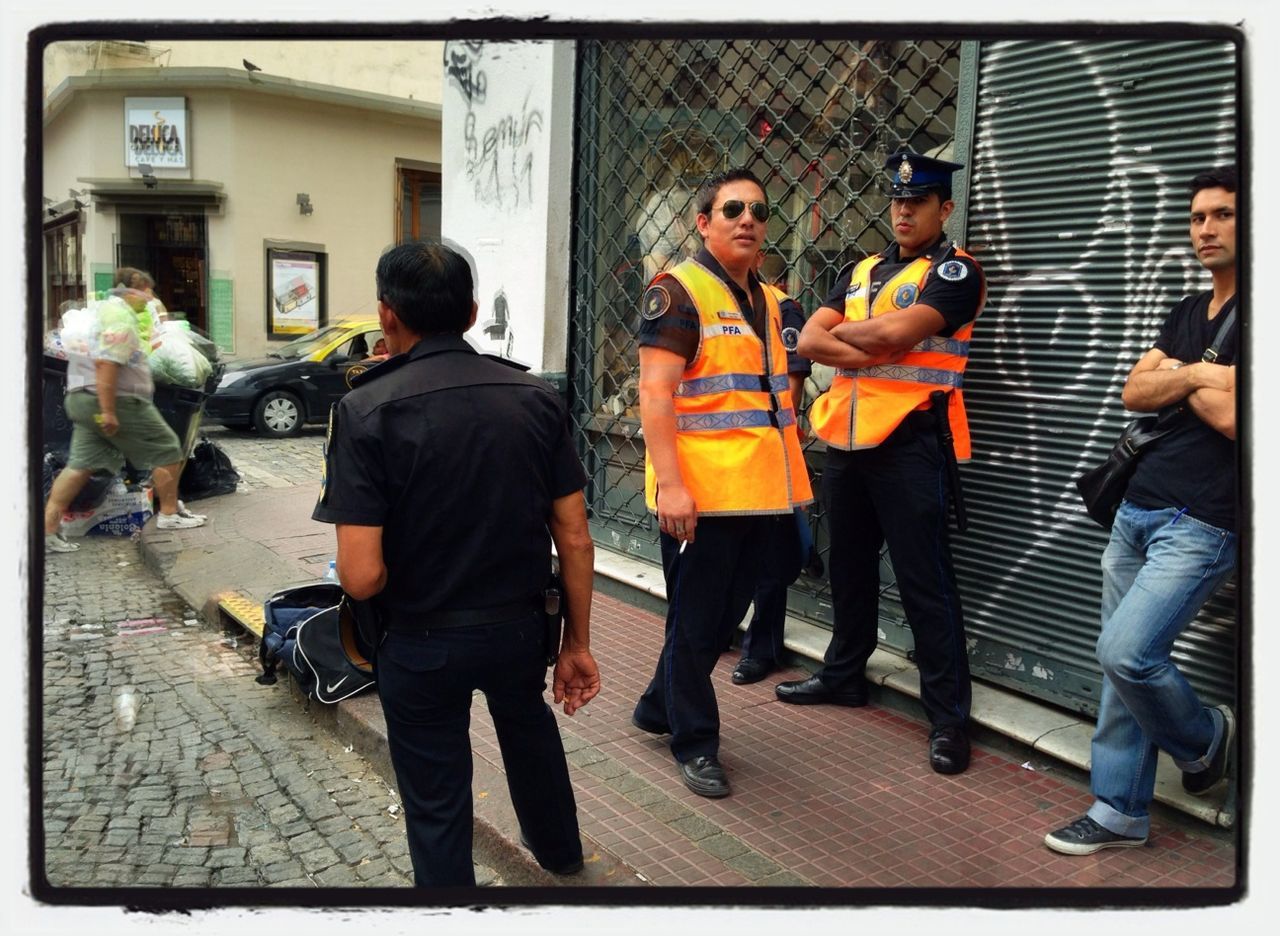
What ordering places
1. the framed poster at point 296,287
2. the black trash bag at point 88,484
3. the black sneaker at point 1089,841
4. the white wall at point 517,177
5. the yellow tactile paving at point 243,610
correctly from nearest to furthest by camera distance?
the black sneaker at point 1089,841, the yellow tactile paving at point 243,610, the white wall at point 517,177, the black trash bag at point 88,484, the framed poster at point 296,287

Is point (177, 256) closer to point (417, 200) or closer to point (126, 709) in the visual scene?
point (417, 200)

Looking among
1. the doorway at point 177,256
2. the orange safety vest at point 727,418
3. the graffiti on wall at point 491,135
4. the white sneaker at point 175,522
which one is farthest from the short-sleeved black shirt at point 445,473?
the doorway at point 177,256

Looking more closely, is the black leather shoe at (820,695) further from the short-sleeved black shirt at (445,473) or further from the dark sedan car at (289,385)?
the dark sedan car at (289,385)

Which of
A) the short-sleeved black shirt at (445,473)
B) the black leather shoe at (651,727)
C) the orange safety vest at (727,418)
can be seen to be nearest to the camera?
the short-sleeved black shirt at (445,473)

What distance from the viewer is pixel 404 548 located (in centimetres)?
270

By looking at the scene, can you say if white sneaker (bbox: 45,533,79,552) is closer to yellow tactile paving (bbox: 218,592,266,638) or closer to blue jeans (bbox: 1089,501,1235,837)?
yellow tactile paving (bbox: 218,592,266,638)

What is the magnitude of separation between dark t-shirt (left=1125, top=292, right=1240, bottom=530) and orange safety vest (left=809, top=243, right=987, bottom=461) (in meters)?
0.76

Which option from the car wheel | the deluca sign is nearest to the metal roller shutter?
the car wheel

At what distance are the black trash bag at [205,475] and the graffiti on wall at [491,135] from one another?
12.6 ft

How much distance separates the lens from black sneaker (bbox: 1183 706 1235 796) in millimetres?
3305

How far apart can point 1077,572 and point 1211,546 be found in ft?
2.96

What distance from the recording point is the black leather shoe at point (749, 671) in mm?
4734

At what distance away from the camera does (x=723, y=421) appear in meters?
3.72

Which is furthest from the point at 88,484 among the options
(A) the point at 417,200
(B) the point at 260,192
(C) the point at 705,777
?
(B) the point at 260,192
